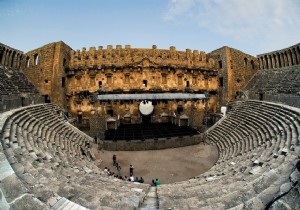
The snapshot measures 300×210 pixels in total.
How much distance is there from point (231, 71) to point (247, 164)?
2017cm

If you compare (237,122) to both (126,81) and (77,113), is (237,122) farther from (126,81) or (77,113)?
(77,113)

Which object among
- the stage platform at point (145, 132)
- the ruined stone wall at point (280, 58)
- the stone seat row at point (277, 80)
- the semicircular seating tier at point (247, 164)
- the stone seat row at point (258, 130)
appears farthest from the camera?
the ruined stone wall at point (280, 58)

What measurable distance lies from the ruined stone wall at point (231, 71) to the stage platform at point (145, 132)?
29.0 feet

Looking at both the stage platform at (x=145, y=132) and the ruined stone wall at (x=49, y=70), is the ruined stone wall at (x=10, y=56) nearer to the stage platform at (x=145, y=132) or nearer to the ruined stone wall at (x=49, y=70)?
the ruined stone wall at (x=49, y=70)

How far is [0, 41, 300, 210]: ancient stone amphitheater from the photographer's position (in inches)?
195

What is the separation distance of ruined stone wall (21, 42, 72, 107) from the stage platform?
8568 millimetres

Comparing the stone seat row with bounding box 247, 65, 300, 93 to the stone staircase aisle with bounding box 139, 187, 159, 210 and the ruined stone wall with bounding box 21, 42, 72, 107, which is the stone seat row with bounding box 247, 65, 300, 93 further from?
the ruined stone wall with bounding box 21, 42, 72, 107

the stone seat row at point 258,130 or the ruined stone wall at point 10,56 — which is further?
the ruined stone wall at point 10,56

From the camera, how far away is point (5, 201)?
15.0 feet

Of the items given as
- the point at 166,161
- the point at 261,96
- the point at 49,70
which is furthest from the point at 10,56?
the point at 261,96

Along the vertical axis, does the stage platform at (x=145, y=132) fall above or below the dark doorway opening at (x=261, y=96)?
below

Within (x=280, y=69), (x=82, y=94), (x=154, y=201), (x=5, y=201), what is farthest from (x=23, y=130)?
(x=280, y=69)

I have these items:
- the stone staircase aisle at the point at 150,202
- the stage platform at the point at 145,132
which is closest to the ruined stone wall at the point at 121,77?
the stage platform at the point at 145,132

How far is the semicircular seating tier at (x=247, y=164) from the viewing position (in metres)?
5.07
